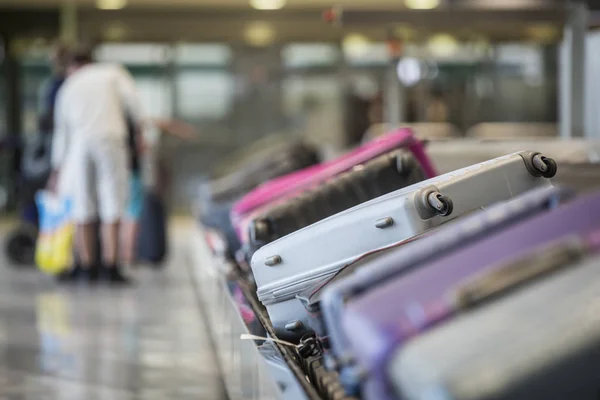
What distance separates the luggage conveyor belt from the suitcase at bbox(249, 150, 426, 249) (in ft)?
0.84

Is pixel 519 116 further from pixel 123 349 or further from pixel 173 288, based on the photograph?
pixel 123 349

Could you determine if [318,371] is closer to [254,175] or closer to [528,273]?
[528,273]

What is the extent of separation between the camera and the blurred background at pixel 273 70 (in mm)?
17109

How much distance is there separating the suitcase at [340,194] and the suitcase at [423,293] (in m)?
1.89

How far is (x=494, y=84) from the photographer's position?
17.3 meters

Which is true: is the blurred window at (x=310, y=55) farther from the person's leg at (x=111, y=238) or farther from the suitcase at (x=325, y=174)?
the suitcase at (x=325, y=174)

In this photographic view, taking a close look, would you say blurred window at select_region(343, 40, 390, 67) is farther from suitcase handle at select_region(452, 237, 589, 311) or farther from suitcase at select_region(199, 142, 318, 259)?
suitcase handle at select_region(452, 237, 589, 311)

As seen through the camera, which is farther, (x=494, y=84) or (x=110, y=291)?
(x=494, y=84)

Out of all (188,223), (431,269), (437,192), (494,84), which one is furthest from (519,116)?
(431,269)

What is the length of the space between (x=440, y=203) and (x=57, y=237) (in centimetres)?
574

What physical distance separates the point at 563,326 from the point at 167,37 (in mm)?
16368

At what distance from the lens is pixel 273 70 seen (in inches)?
696

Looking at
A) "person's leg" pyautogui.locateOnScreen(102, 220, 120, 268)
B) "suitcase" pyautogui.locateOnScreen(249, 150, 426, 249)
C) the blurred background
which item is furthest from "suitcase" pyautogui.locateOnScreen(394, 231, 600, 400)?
the blurred background

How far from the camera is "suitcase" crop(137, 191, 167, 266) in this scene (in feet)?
29.0
